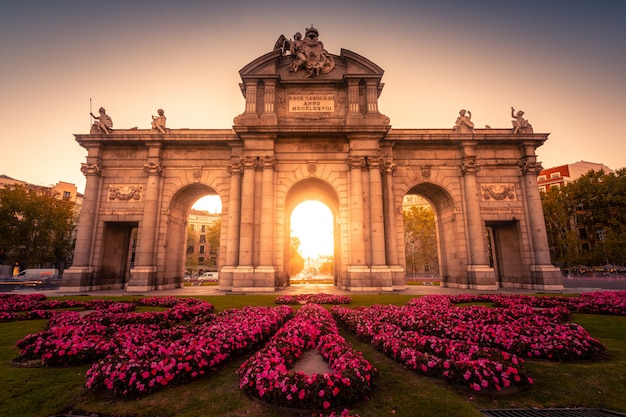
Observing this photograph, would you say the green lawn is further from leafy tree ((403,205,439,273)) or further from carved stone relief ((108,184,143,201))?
leafy tree ((403,205,439,273))

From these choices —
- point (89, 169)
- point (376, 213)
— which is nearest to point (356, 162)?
point (376, 213)

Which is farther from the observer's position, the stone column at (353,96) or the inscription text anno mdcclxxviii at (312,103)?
the inscription text anno mdcclxxviii at (312,103)

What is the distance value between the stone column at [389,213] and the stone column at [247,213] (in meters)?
10.1

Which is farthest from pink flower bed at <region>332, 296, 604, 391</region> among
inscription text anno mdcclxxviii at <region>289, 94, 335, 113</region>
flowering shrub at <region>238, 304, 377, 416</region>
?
inscription text anno mdcclxxviii at <region>289, 94, 335, 113</region>

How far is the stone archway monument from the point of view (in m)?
22.5

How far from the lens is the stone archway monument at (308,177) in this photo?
884 inches

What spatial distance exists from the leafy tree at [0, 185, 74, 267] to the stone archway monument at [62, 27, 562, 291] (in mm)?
27299

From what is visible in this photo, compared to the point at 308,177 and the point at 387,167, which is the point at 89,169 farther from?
the point at 387,167

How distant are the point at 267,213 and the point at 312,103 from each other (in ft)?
32.5

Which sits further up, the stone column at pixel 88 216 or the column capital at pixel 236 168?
the column capital at pixel 236 168

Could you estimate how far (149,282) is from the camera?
73.1ft

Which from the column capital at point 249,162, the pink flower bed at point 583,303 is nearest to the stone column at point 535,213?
the pink flower bed at point 583,303

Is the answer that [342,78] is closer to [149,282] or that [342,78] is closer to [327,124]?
[327,124]

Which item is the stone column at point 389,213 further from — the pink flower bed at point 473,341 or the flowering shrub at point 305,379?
the flowering shrub at point 305,379
